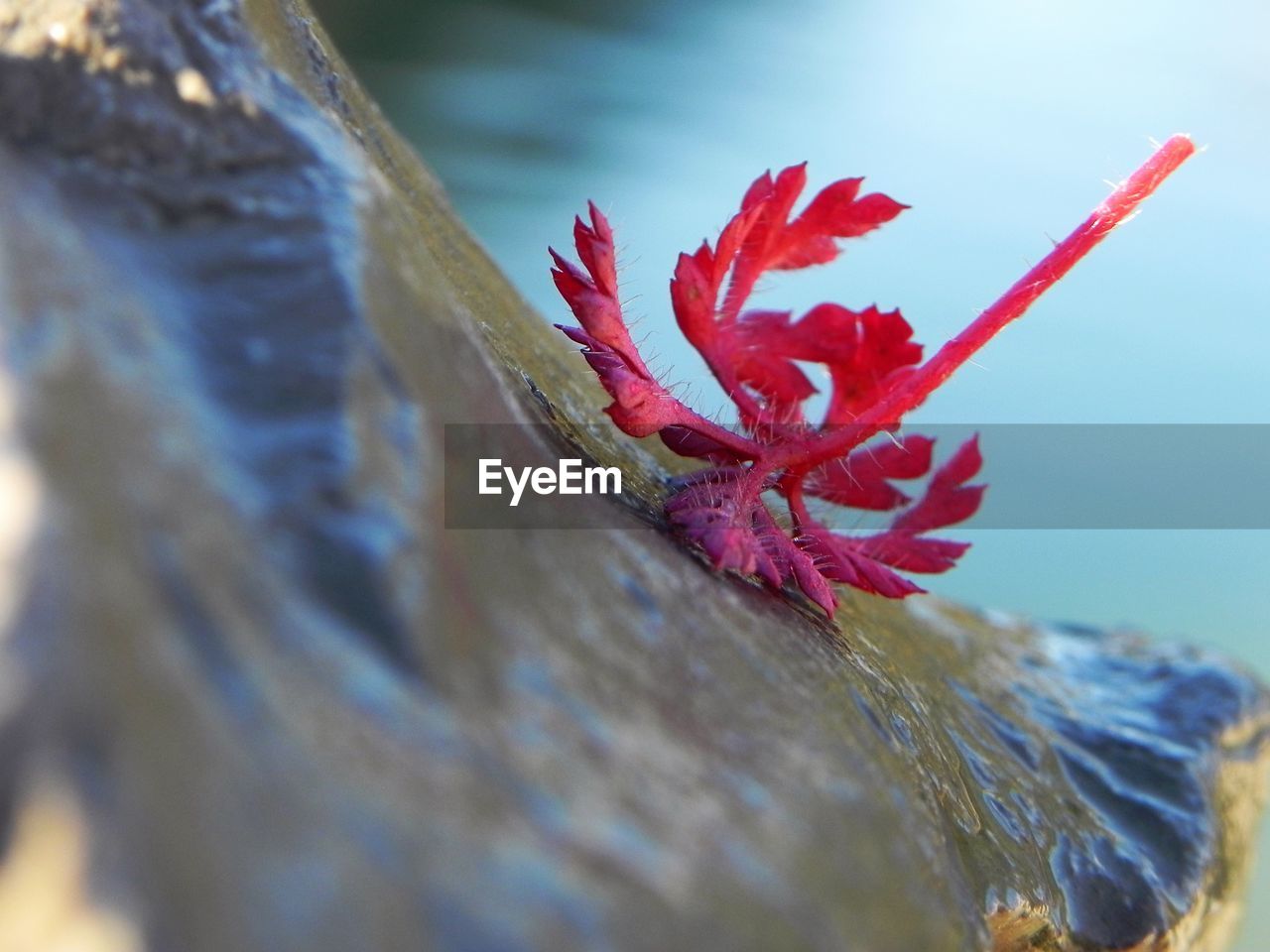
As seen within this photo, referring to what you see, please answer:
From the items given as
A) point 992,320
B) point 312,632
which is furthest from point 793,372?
point 312,632

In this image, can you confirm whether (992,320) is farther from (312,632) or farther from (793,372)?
(312,632)

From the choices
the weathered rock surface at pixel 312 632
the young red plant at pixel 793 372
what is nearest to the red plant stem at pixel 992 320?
the young red plant at pixel 793 372

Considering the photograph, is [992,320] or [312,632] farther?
[992,320]

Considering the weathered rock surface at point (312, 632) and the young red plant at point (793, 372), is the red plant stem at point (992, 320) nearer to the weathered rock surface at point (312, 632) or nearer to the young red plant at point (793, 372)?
the young red plant at point (793, 372)

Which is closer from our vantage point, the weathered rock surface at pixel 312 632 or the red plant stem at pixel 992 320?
the weathered rock surface at pixel 312 632

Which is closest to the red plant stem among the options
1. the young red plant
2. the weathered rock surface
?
the young red plant

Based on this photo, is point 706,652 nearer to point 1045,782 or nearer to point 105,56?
point 105,56

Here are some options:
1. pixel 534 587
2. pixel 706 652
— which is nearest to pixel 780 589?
pixel 706 652
